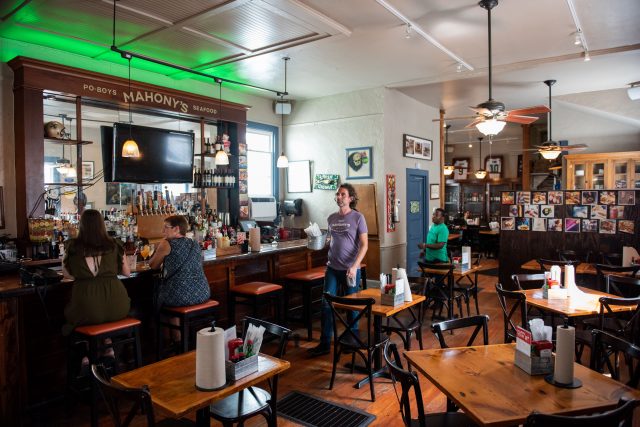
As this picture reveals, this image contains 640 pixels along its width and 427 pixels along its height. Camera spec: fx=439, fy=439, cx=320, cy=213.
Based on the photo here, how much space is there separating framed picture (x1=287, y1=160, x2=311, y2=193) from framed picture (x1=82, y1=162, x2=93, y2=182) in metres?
3.64

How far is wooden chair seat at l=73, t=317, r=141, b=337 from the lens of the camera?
3.14 meters

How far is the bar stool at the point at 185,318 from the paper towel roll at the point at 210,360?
1.78 meters

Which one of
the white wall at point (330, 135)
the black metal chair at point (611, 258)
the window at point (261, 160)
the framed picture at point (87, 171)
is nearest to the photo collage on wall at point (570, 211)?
the black metal chair at point (611, 258)

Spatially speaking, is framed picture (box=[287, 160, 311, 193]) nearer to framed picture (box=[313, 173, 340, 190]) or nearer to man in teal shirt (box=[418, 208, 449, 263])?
framed picture (box=[313, 173, 340, 190])

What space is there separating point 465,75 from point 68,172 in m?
5.54

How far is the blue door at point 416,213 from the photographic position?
8109mm

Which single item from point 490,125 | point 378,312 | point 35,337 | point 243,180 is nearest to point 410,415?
point 378,312

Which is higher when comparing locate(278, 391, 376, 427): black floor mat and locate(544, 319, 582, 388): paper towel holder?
locate(544, 319, 582, 388): paper towel holder

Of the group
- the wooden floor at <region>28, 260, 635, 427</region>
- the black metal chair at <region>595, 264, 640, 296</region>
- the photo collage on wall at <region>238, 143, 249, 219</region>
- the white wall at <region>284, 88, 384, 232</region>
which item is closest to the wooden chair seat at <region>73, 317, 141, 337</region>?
the wooden floor at <region>28, 260, 635, 427</region>

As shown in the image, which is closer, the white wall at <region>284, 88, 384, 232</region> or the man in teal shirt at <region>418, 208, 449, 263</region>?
the man in teal shirt at <region>418, 208, 449, 263</region>

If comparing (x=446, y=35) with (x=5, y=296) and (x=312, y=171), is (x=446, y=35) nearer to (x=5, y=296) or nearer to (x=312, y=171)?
(x=312, y=171)

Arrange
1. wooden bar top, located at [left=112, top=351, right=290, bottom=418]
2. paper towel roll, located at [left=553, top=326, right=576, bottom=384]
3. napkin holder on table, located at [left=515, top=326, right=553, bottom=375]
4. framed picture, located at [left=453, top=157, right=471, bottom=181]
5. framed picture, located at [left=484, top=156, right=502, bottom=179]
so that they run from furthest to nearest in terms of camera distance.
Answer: framed picture, located at [left=453, top=157, right=471, bottom=181] < framed picture, located at [left=484, top=156, right=502, bottom=179] < napkin holder on table, located at [left=515, top=326, right=553, bottom=375] < paper towel roll, located at [left=553, top=326, right=576, bottom=384] < wooden bar top, located at [left=112, top=351, right=290, bottom=418]

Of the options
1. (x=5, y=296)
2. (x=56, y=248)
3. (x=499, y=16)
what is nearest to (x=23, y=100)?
(x=56, y=248)

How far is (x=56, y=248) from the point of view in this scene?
4.77 metres
